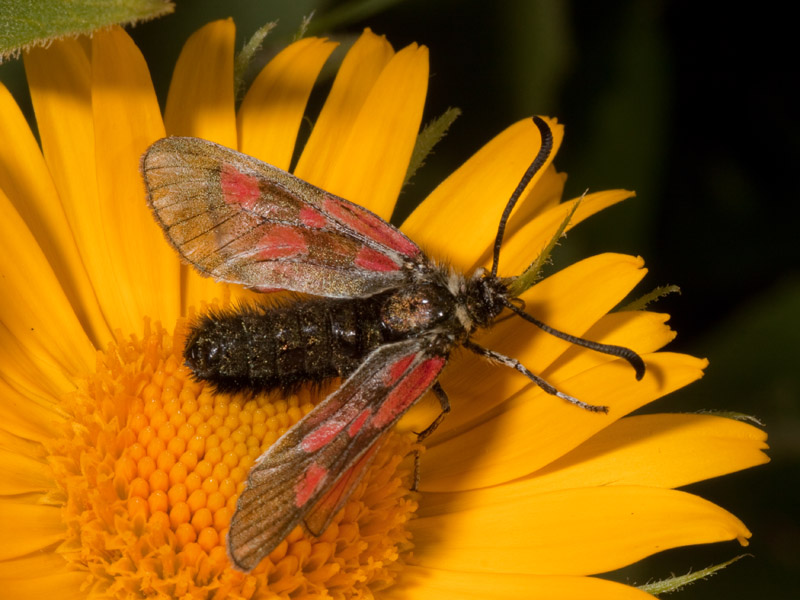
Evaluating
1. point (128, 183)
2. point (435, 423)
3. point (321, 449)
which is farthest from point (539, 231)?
point (128, 183)

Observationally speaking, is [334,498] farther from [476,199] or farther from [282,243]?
[476,199]

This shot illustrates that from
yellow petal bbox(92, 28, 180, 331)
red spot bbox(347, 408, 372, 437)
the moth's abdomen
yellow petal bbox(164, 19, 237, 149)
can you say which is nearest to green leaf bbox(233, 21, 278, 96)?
yellow petal bbox(164, 19, 237, 149)

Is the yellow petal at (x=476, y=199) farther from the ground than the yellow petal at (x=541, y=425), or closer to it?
farther from the ground

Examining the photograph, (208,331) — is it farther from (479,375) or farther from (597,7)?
(597,7)

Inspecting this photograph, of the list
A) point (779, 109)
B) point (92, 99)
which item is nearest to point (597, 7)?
point (779, 109)

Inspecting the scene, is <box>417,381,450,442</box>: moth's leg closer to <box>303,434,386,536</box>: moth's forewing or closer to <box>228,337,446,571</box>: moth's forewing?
<box>228,337,446,571</box>: moth's forewing

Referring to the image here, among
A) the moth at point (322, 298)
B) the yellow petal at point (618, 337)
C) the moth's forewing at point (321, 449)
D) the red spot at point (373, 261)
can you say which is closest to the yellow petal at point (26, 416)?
the moth at point (322, 298)

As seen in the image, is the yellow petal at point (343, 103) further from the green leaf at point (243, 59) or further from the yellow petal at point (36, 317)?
the yellow petal at point (36, 317)
